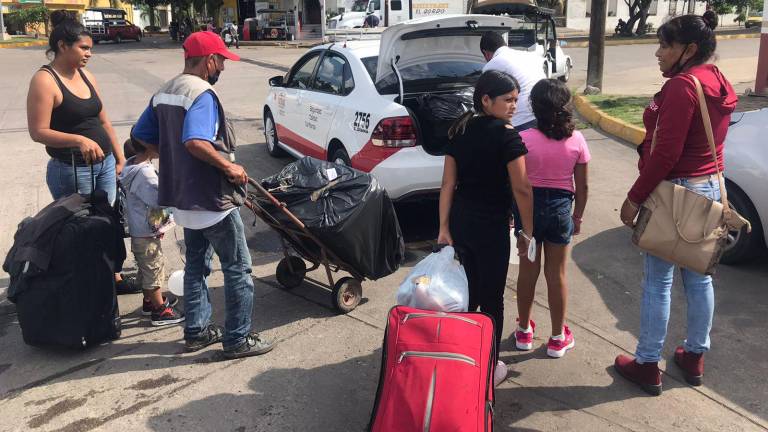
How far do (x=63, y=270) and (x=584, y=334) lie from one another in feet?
10.0

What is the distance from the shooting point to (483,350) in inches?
105

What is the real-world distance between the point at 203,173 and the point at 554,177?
5.98ft

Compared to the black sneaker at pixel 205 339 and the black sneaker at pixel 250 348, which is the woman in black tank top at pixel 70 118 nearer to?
the black sneaker at pixel 205 339

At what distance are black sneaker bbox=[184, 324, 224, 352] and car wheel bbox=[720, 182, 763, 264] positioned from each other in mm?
3595

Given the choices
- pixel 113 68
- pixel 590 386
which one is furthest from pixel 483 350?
pixel 113 68

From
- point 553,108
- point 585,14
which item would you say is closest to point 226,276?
point 553,108

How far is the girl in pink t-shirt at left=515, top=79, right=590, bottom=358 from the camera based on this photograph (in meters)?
3.31

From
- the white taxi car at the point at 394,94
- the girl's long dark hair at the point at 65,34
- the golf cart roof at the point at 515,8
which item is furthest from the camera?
the golf cart roof at the point at 515,8

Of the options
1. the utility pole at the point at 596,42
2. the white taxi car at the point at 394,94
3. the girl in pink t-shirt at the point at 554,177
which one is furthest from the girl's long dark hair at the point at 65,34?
the utility pole at the point at 596,42

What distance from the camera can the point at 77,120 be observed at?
13.5 ft

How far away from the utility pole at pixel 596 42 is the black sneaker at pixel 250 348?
10867mm

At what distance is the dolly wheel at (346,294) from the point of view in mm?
4285

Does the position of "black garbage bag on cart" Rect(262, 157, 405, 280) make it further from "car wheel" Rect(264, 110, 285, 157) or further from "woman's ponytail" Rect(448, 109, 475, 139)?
"car wheel" Rect(264, 110, 285, 157)

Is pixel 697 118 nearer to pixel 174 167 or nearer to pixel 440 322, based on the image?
pixel 440 322
